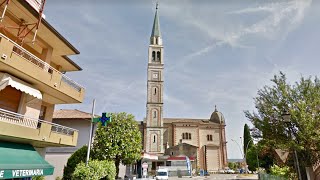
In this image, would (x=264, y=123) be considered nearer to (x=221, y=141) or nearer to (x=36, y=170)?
(x=36, y=170)

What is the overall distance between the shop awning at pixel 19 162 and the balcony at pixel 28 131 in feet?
1.41

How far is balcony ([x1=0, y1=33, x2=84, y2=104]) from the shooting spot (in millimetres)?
9859

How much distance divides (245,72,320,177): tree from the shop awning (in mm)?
14080

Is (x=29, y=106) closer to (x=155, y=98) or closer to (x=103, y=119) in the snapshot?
(x=103, y=119)

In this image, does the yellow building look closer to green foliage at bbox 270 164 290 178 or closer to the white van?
green foliage at bbox 270 164 290 178

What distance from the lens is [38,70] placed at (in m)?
11.9

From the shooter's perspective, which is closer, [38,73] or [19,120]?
[19,120]

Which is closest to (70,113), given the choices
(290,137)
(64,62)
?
(64,62)

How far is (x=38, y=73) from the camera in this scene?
1183 cm

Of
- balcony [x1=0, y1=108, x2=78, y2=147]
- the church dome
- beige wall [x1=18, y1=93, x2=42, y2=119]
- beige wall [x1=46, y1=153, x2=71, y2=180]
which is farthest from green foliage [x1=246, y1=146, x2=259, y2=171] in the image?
beige wall [x1=18, y1=93, x2=42, y2=119]

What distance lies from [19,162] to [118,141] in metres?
12.7

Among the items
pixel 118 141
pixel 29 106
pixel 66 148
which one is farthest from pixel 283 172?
pixel 66 148

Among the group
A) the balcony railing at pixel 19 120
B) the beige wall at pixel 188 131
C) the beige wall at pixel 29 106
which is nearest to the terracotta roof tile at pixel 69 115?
the balcony railing at pixel 19 120

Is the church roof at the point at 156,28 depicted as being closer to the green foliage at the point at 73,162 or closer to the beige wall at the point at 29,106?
the green foliage at the point at 73,162
